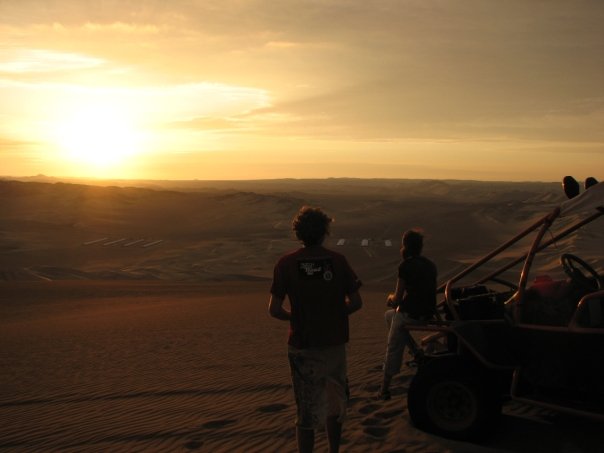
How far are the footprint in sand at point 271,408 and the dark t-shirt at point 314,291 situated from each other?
8.15 ft

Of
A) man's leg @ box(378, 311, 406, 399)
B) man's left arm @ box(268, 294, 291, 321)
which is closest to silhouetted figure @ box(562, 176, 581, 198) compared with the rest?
man's leg @ box(378, 311, 406, 399)

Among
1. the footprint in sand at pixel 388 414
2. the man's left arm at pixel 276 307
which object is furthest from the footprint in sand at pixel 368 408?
the man's left arm at pixel 276 307

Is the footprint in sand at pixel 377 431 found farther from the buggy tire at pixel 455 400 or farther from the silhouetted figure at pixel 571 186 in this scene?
the silhouetted figure at pixel 571 186

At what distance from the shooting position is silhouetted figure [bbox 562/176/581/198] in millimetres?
5297

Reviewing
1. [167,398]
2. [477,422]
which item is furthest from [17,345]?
[477,422]

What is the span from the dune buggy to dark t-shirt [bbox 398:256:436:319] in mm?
411

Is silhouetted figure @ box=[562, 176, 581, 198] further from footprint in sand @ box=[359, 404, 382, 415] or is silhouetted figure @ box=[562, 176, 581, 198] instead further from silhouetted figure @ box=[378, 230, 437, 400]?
footprint in sand @ box=[359, 404, 382, 415]

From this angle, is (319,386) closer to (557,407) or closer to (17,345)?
(557,407)

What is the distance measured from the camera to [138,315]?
1501 centimetres

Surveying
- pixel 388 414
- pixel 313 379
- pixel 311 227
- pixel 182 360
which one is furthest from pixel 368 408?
pixel 182 360

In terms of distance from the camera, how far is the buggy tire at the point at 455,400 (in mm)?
5203

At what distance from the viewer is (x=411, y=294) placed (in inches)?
244

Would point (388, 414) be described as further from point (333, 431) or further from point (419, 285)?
point (333, 431)

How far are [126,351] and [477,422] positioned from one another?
7.02 m
